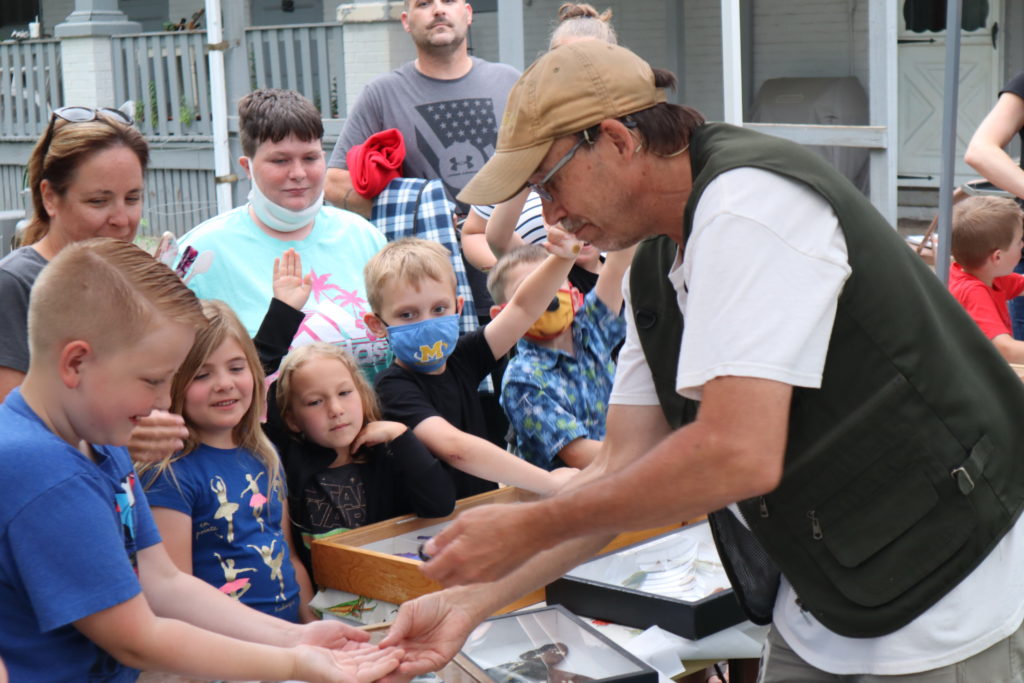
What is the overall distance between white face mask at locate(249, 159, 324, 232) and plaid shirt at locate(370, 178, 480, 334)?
2.20 ft

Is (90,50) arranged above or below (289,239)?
above

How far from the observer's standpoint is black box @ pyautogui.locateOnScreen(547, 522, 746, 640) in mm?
2750

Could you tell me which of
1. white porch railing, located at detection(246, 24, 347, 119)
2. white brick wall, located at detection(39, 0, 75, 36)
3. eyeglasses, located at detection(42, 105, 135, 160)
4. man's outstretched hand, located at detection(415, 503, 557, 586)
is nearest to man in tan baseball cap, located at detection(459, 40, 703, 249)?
man's outstretched hand, located at detection(415, 503, 557, 586)

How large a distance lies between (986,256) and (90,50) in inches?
415

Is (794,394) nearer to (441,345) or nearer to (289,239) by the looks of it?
(441,345)

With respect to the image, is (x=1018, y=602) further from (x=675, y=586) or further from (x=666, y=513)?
(x=675, y=586)

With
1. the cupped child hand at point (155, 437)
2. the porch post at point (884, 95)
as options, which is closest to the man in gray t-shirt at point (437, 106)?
the cupped child hand at point (155, 437)

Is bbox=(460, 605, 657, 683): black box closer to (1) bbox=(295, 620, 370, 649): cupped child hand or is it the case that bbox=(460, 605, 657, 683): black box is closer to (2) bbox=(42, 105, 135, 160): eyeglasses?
(1) bbox=(295, 620, 370, 649): cupped child hand

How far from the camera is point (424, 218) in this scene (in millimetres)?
4441

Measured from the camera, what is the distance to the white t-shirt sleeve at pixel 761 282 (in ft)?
5.52

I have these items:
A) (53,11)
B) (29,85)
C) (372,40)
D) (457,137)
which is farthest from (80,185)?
(53,11)

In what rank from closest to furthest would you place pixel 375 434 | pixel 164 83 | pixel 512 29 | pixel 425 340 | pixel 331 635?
Result: pixel 331 635
pixel 375 434
pixel 425 340
pixel 512 29
pixel 164 83

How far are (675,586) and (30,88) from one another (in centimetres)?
1287

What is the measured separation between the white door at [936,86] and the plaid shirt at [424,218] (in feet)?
26.1
